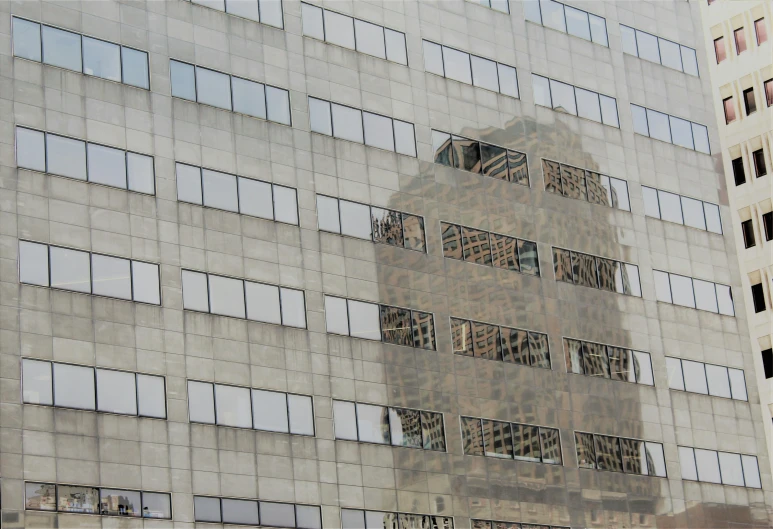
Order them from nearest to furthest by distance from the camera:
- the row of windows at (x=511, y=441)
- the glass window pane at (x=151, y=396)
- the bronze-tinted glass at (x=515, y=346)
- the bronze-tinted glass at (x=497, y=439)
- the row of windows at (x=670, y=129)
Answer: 1. the glass window pane at (x=151, y=396)
2. the row of windows at (x=511, y=441)
3. the bronze-tinted glass at (x=497, y=439)
4. the bronze-tinted glass at (x=515, y=346)
5. the row of windows at (x=670, y=129)

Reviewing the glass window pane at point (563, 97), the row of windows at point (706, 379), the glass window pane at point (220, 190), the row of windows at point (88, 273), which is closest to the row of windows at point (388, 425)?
the glass window pane at point (220, 190)

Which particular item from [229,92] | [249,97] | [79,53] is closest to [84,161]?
[79,53]

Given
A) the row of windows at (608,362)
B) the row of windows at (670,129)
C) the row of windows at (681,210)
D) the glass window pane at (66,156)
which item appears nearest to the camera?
the glass window pane at (66,156)

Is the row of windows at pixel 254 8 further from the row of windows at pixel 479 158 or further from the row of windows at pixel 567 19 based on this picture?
the row of windows at pixel 567 19

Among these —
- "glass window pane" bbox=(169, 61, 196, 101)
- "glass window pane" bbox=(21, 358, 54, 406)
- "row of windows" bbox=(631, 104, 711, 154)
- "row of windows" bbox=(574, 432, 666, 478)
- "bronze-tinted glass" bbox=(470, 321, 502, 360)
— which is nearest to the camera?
"glass window pane" bbox=(21, 358, 54, 406)

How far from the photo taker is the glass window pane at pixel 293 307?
60709 millimetres

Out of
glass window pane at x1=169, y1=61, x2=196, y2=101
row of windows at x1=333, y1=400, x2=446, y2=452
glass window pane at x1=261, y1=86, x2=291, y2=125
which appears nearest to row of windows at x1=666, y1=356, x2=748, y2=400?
row of windows at x1=333, y1=400, x2=446, y2=452

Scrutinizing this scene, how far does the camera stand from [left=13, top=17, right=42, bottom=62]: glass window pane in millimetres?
56469

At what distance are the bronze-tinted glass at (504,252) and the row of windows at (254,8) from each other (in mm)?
14928

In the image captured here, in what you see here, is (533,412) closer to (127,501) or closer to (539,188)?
(539,188)

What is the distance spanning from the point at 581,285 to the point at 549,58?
12.7m

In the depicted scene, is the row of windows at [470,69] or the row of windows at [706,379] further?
the row of windows at [706,379]

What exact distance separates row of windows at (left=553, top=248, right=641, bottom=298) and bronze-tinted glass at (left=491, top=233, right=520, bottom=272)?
2600 millimetres

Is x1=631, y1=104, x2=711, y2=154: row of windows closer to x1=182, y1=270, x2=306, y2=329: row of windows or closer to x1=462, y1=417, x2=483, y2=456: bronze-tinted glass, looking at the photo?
x1=462, y1=417, x2=483, y2=456: bronze-tinted glass
